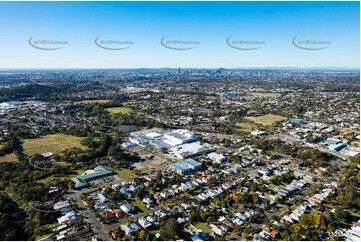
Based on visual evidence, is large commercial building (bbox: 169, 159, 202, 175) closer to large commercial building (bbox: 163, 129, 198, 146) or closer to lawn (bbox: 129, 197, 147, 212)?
lawn (bbox: 129, 197, 147, 212)

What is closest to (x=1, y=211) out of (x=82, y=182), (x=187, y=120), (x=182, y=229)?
(x=82, y=182)

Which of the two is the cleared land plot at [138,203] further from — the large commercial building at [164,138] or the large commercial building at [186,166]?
the large commercial building at [164,138]

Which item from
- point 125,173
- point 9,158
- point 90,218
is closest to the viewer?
Result: point 90,218

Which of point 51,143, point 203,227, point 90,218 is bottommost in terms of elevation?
point 203,227

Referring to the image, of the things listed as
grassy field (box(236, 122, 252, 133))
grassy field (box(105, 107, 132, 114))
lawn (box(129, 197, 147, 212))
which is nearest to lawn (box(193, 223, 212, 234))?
lawn (box(129, 197, 147, 212))

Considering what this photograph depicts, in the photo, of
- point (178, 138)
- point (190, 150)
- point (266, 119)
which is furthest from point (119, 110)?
point (266, 119)

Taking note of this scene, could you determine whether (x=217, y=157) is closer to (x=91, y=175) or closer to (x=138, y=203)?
(x=138, y=203)

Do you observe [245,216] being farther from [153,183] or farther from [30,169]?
[30,169]
